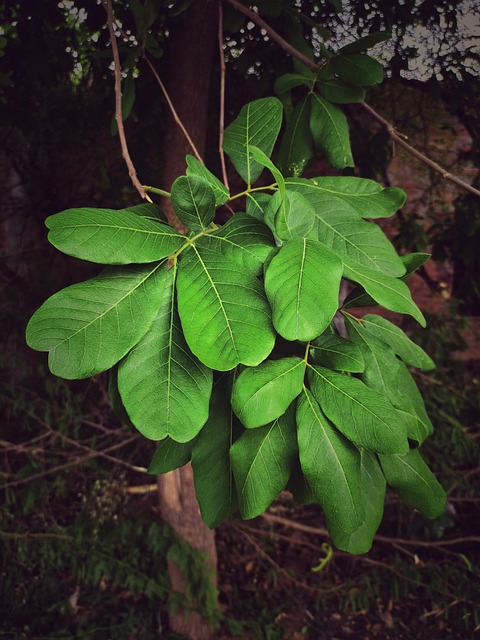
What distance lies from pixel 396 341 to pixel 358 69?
1.78 ft

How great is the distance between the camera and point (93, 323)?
0.61 m

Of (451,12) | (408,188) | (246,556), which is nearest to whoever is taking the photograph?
(451,12)

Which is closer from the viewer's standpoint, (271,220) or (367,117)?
(271,220)

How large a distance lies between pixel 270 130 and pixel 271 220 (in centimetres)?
21

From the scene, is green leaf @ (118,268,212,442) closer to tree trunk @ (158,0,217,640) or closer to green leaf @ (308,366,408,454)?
green leaf @ (308,366,408,454)

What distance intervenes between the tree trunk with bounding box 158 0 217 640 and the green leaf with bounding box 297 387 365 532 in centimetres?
167

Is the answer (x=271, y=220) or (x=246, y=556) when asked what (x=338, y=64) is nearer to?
(x=271, y=220)

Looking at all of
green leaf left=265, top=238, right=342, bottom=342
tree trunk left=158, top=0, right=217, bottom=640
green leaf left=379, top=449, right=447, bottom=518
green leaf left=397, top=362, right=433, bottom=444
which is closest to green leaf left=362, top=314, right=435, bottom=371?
green leaf left=397, top=362, right=433, bottom=444

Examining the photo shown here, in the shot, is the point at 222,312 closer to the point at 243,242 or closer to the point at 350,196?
the point at 243,242

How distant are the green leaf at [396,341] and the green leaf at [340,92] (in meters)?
0.48

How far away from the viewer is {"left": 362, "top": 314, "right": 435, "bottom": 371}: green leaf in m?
0.82

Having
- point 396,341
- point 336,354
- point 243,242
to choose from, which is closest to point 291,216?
point 243,242

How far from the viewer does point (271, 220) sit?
27.3 inches

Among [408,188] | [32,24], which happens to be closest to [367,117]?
[408,188]
